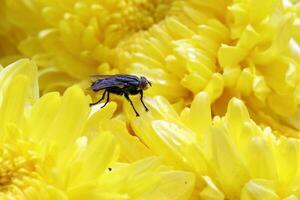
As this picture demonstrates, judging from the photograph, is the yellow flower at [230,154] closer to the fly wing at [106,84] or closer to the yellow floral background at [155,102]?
the yellow floral background at [155,102]

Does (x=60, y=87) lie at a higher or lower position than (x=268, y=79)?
higher

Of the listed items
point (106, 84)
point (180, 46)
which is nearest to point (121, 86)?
point (106, 84)

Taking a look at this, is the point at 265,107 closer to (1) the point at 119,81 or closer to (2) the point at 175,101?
(2) the point at 175,101

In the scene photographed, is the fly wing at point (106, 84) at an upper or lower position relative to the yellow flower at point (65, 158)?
upper

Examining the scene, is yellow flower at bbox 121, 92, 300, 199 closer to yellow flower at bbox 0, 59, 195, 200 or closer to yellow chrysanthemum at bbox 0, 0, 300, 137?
yellow flower at bbox 0, 59, 195, 200

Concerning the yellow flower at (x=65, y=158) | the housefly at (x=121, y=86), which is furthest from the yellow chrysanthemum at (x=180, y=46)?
the yellow flower at (x=65, y=158)

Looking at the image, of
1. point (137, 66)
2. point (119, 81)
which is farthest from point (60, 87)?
point (119, 81)

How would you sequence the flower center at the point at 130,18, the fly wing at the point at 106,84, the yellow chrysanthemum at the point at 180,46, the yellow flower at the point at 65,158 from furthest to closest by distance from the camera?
the flower center at the point at 130,18, the yellow chrysanthemum at the point at 180,46, the fly wing at the point at 106,84, the yellow flower at the point at 65,158

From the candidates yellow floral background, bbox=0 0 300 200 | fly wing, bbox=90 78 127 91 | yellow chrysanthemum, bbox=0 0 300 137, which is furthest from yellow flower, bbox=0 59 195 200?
yellow chrysanthemum, bbox=0 0 300 137
